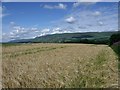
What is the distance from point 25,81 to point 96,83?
10.4ft

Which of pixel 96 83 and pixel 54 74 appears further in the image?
pixel 54 74

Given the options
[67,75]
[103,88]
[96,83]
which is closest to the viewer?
[103,88]

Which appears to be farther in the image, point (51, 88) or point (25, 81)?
point (25, 81)

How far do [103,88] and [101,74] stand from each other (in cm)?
357

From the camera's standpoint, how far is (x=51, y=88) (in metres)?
11.7

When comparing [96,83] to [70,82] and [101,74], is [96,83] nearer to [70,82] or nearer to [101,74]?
[70,82]

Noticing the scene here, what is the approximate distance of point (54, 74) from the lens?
14164 mm

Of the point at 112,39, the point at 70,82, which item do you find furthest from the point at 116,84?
the point at 112,39

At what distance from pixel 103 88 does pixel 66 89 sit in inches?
57.5

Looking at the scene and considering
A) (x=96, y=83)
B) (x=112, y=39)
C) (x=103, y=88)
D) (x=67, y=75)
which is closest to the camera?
(x=103, y=88)

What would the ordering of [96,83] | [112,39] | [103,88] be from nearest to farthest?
1. [103,88]
2. [96,83]
3. [112,39]

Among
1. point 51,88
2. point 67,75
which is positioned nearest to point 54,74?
point 67,75

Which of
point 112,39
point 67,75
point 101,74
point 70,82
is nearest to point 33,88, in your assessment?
point 70,82

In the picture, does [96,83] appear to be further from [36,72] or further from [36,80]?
[36,72]
